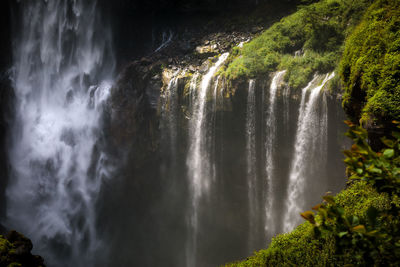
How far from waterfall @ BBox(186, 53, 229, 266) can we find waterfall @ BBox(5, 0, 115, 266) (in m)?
6.56

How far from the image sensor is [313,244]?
3.18 m

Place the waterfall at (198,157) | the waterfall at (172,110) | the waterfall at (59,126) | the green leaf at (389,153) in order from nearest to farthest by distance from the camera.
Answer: the green leaf at (389,153) < the waterfall at (198,157) < the waterfall at (172,110) < the waterfall at (59,126)

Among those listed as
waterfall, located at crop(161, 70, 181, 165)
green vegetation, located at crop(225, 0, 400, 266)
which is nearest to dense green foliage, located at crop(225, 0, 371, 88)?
green vegetation, located at crop(225, 0, 400, 266)

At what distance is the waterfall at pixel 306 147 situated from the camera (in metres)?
8.99

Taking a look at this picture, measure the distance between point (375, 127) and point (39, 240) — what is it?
1907 cm

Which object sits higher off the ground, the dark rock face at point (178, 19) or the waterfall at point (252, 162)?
the dark rock face at point (178, 19)

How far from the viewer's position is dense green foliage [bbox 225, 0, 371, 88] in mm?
10102

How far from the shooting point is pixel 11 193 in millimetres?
17156

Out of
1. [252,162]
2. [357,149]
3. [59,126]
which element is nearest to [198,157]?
[252,162]

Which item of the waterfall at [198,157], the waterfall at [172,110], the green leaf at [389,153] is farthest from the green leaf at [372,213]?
the waterfall at [172,110]

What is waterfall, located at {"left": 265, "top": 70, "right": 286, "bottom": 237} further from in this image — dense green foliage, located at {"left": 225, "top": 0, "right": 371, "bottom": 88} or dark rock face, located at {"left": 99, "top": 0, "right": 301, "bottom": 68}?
dark rock face, located at {"left": 99, "top": 0, "right": 301, "bottom": 68}

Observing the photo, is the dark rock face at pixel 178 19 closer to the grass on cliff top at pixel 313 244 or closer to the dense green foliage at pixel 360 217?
the grass on cliff top at pixel 313 244

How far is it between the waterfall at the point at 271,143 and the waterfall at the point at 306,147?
30.9 inches

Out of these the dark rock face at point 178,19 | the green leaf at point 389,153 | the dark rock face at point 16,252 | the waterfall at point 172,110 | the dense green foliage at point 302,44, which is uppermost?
the dark rock face at point 178,19
